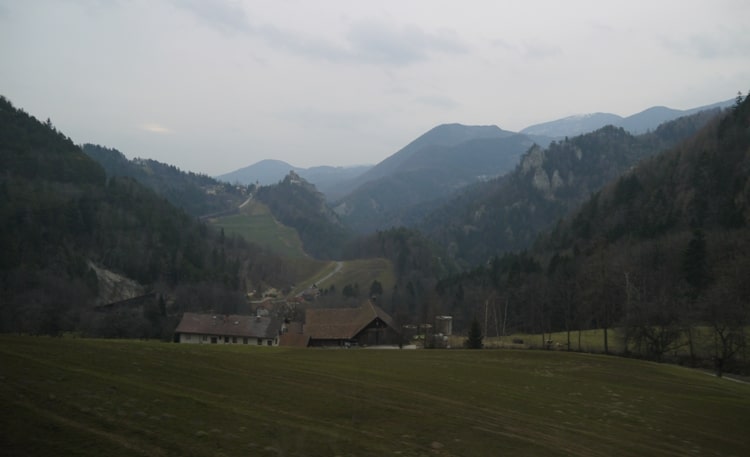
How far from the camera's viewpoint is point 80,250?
15012 centimetres

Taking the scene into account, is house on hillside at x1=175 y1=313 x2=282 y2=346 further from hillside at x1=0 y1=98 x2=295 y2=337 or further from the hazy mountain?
the hazy mountain

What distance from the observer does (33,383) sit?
18594 mm

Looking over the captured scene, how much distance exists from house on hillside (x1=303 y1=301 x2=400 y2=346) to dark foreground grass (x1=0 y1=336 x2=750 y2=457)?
37.2m

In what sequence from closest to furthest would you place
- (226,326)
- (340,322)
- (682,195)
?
1. (340,322)
2. (226,326)
3. (682,195)

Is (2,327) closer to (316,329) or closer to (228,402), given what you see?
(316,329)

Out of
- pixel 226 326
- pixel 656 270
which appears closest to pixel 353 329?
pixel 226 326

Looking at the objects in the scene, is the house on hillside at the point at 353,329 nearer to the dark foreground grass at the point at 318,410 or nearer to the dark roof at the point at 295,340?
the dark roof at the point at 295,340

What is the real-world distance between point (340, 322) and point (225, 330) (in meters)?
18.1

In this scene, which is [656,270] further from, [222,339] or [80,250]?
[80,250]

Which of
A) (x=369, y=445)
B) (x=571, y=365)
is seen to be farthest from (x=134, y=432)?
(x=571, y=365)

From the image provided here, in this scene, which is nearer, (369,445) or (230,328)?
(369,445)

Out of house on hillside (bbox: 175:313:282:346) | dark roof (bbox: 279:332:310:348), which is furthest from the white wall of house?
dark roof (bbox: 279:332:310:348)

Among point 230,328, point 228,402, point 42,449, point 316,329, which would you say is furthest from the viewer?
point 230,328

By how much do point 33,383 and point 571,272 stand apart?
109792mm
